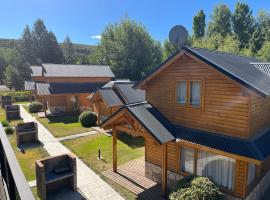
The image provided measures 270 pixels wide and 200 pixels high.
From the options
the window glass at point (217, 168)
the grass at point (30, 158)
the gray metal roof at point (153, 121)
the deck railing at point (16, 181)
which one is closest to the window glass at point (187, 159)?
the window glass at point (217, 168)

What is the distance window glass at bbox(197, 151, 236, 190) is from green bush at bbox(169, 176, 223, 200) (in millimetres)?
741

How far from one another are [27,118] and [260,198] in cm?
3041

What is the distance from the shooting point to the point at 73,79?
4075cm

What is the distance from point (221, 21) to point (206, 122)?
215 ft

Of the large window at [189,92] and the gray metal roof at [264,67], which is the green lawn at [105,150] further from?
the gray metal roof at [264,67]

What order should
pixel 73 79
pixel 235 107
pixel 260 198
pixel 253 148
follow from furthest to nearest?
pixel 73 79, pixel 260 198, pixel 235 107, pixel 253 148

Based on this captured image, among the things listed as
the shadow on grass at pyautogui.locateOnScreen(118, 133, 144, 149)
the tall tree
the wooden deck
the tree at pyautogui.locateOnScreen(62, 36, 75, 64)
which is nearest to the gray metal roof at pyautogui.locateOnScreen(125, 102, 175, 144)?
the wooden deck

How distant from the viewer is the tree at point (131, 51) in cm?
5231

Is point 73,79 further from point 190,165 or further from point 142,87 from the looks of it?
point 190,165

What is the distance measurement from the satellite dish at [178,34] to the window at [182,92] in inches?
105

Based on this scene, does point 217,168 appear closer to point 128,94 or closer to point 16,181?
point 16,181

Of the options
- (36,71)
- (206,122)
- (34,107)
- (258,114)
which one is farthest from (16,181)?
(36,71)

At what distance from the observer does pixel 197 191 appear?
10.0 meters

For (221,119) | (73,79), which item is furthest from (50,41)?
(221,119)
